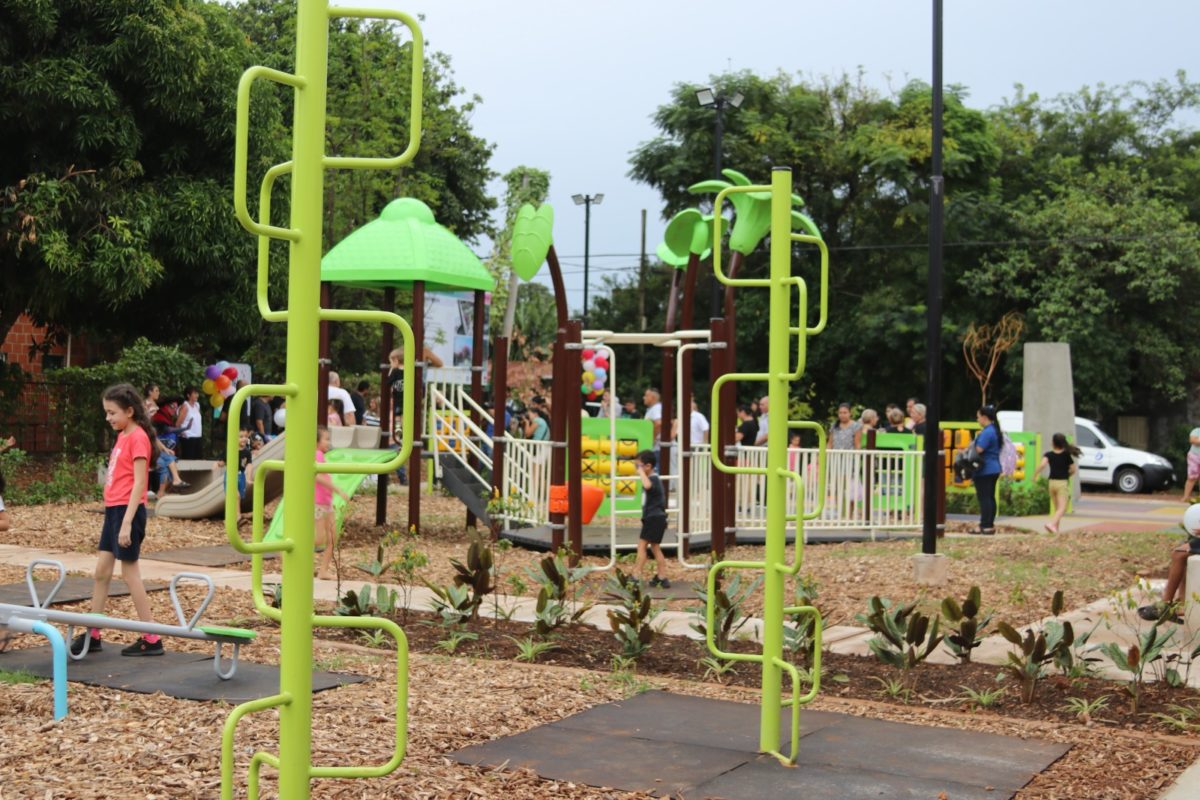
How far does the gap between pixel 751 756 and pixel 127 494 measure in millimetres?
4057

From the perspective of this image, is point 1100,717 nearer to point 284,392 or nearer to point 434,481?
point 284,392

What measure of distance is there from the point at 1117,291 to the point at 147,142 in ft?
78.3

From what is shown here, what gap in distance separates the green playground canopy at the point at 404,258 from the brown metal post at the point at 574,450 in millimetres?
2971

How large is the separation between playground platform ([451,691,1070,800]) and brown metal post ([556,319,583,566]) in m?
6.26

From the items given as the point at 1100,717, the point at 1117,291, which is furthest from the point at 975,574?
the point at 1117,291

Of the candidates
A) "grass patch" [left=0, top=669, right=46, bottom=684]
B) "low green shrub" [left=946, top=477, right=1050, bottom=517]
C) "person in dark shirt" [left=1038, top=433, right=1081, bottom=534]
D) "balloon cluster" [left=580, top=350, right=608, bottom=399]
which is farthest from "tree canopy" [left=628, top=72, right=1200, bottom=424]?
"grass patch" [left=0, top=669, right=46, bottom=684]

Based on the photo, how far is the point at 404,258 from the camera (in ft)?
50.7

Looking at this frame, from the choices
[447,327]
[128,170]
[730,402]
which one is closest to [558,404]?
[730,402]

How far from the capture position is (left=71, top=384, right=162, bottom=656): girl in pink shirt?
302 inches

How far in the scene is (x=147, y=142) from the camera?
67.8 ft

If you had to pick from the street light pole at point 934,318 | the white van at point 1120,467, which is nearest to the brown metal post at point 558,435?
the street light pole at point 934,318

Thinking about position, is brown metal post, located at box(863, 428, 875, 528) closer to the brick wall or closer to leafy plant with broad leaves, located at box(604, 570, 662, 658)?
leafy plant with broad leaves, located at box(604, 570, 662, 658)

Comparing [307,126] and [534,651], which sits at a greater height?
[307,126]

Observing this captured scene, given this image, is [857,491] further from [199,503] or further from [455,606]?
[455,606]
